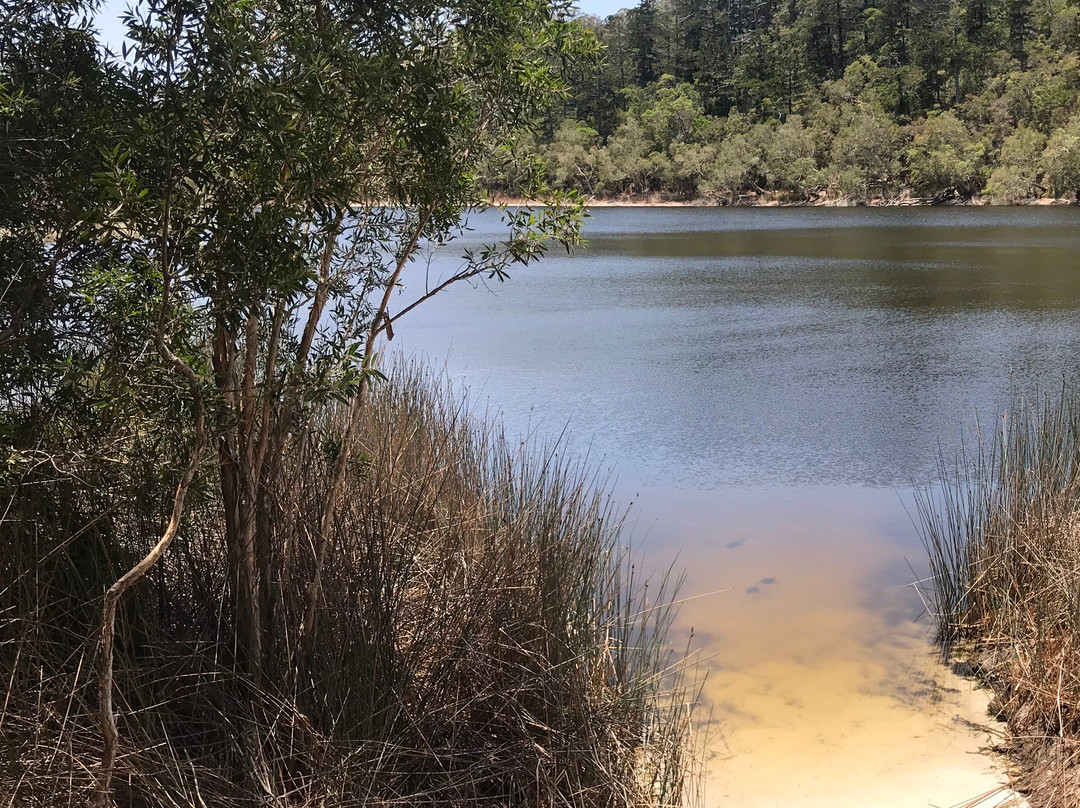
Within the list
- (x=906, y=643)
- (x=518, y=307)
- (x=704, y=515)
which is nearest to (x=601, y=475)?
(x=704, y=515)

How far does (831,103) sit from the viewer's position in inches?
2405

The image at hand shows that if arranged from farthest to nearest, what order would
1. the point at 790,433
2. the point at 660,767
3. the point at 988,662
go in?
the point at 790,433 → the point at 988,662 → the point at 660,767

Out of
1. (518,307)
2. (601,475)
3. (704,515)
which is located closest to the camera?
(704,515)

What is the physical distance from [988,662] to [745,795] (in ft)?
3.89

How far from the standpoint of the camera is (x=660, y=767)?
9.29 feet

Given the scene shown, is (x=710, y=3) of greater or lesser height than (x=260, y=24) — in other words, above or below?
above

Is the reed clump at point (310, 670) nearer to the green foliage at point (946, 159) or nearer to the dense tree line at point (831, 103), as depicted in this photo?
the dense tree line at point (831, 103)

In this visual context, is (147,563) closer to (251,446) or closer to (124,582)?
(124,582)

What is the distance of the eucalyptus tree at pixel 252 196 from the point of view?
1859 mm

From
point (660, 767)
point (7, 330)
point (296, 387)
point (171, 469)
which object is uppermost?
point (7, 330)

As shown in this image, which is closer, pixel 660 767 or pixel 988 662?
pixel 660 767

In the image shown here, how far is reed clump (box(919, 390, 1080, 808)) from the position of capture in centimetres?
306

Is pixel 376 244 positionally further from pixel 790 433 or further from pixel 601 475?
pixel 790 433

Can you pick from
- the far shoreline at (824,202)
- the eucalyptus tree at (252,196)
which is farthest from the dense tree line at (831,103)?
the eucalyptus tree at (252,196)
